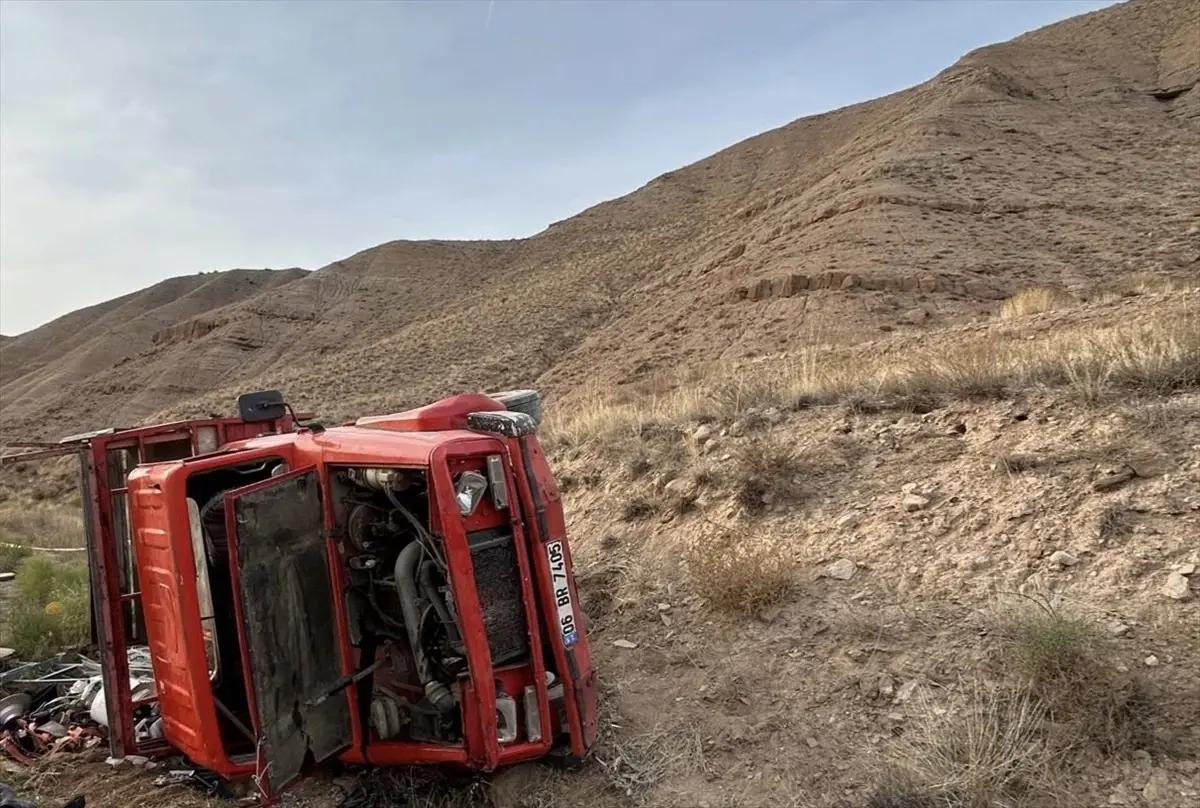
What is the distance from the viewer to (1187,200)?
19219 millimetres

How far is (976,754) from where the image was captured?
350cm

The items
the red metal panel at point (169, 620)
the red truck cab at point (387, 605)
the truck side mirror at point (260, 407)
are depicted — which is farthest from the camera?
the truck side mirror at point (260, 407)

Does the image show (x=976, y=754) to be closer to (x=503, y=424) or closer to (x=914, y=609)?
(x=914, y=609)

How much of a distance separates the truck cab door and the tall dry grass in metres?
4.43

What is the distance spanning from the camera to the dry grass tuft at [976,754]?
11.1 ft

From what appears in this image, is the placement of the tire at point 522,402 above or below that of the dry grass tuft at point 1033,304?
below

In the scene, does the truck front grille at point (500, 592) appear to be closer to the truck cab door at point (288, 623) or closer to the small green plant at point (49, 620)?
the truck cab door at point (288, 623)

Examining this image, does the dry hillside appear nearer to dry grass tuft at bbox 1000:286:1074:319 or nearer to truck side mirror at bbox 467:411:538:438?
dry grass tuft at bbox 1000:286:1074:319

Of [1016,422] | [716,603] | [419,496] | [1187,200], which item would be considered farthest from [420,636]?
[1187,200]

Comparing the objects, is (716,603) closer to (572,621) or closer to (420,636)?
(572,621)

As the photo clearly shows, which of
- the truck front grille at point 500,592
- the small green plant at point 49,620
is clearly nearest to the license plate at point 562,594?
the truck front grille at point 500,592

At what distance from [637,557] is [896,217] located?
17267 mm

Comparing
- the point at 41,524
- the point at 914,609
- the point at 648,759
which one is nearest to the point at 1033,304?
the point at 914,609

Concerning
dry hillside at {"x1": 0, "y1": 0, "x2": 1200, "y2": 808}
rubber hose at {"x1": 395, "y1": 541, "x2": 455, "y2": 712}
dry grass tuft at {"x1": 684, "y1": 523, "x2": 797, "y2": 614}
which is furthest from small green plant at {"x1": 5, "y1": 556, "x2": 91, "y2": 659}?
dry grass tuft at {"x1": 684, "y1": 523, "x2": 797, "y2": 614}
